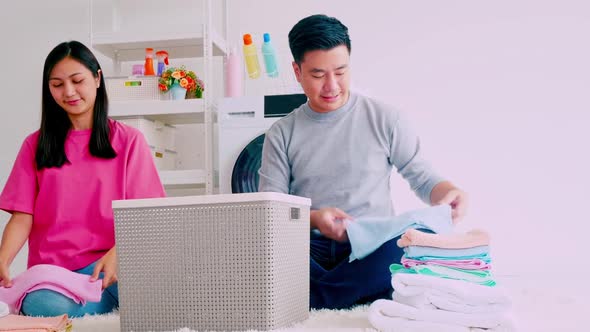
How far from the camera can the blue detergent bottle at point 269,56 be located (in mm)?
3174

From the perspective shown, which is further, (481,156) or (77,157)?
(481,156)

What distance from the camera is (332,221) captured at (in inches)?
64.2

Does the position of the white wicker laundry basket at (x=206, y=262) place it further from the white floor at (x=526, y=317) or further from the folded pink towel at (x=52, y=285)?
the folded pink towel at (x=52, y=285)

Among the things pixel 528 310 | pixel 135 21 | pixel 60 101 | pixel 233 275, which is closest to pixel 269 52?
pixel 135 21

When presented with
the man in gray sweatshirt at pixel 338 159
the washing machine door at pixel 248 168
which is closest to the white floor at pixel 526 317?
the man in gray sweatshirt at pixel 338 159

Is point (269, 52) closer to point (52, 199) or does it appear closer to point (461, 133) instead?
point (461, 133)

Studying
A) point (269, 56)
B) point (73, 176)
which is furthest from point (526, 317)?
point (269, 56)

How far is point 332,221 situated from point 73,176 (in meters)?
0.80

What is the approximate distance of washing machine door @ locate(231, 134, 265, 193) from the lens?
3.07 meters

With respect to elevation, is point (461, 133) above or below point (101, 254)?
above

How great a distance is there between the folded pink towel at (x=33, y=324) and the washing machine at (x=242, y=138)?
5.89 feet

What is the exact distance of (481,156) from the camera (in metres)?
3.51

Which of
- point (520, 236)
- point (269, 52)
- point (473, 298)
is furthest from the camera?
point (520, 236)

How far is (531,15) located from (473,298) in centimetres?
262
